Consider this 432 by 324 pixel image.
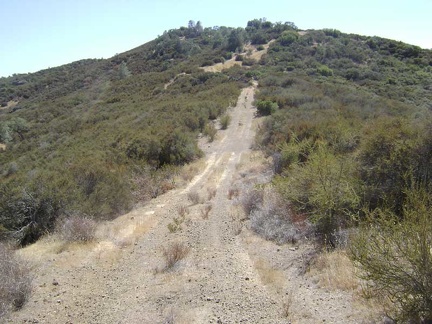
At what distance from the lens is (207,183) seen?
16.8 meters

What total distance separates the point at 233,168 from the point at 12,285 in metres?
13.3

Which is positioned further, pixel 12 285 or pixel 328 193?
pixel 328 193

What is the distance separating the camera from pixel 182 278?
7.92 m

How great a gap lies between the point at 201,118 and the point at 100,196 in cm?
1661

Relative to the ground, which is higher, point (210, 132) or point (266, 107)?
point (266, 107)

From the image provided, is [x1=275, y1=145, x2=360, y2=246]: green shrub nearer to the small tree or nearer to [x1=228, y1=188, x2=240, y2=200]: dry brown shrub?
the small tree

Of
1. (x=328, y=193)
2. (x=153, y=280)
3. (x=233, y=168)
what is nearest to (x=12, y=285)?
(x=153, y=280)

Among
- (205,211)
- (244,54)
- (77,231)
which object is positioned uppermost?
(244,54)

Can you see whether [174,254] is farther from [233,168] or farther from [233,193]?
[233,168]

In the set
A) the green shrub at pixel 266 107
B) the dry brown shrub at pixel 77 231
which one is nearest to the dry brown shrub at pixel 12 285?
the dry brown shrub at pixel 77 231

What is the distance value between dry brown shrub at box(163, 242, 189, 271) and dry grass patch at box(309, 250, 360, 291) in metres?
3.34

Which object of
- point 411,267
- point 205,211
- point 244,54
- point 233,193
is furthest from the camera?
point 244,54

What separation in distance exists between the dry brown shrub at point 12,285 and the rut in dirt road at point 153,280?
22cm

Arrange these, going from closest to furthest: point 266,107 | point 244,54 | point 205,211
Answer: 1. point 205,211
2. point 266,107
3. point 244,54
